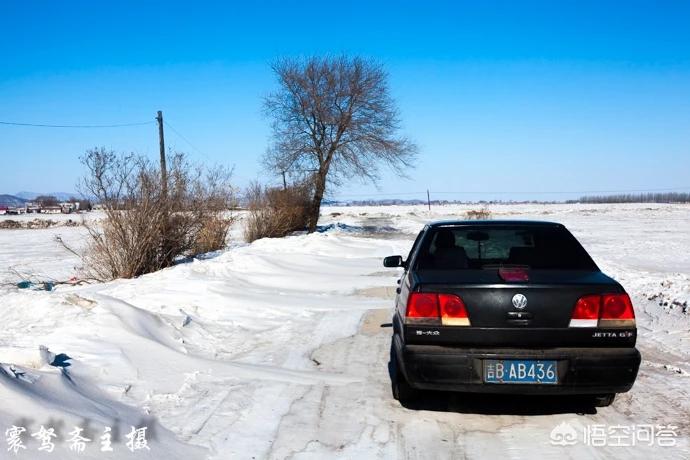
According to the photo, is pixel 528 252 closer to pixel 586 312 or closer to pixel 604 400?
pixel 586 312

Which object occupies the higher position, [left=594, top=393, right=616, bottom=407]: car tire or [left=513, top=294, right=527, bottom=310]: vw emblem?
[left=513, top=294, right=527, bottom=310]: vw emblem

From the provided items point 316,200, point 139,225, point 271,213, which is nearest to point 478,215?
point 316,200

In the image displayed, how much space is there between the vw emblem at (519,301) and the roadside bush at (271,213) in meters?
19.4

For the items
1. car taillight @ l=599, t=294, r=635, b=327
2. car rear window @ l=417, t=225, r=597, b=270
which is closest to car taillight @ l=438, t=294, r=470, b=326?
car rear window @ l=417, t=225, r=597, b=270

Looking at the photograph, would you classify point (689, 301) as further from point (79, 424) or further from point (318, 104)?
point (318, 104)

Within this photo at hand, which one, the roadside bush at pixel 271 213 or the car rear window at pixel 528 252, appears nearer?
the car rear window at pixel 528 252

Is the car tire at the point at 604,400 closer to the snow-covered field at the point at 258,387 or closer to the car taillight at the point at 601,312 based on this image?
the snow-covered field at the point at 258,387

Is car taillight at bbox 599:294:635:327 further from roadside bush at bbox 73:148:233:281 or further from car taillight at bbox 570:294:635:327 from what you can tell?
roadside bush at bbox 73:148:233:281

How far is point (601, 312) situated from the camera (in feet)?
12.4

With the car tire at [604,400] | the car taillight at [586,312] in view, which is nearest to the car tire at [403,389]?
the car taillight at [586,312]

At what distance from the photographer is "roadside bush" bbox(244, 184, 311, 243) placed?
23.0m

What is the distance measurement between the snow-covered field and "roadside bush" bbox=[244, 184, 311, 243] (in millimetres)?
14058

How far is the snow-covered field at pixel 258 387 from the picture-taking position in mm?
3578

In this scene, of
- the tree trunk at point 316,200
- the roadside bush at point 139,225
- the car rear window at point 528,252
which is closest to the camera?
the car rear window at point 528,252
